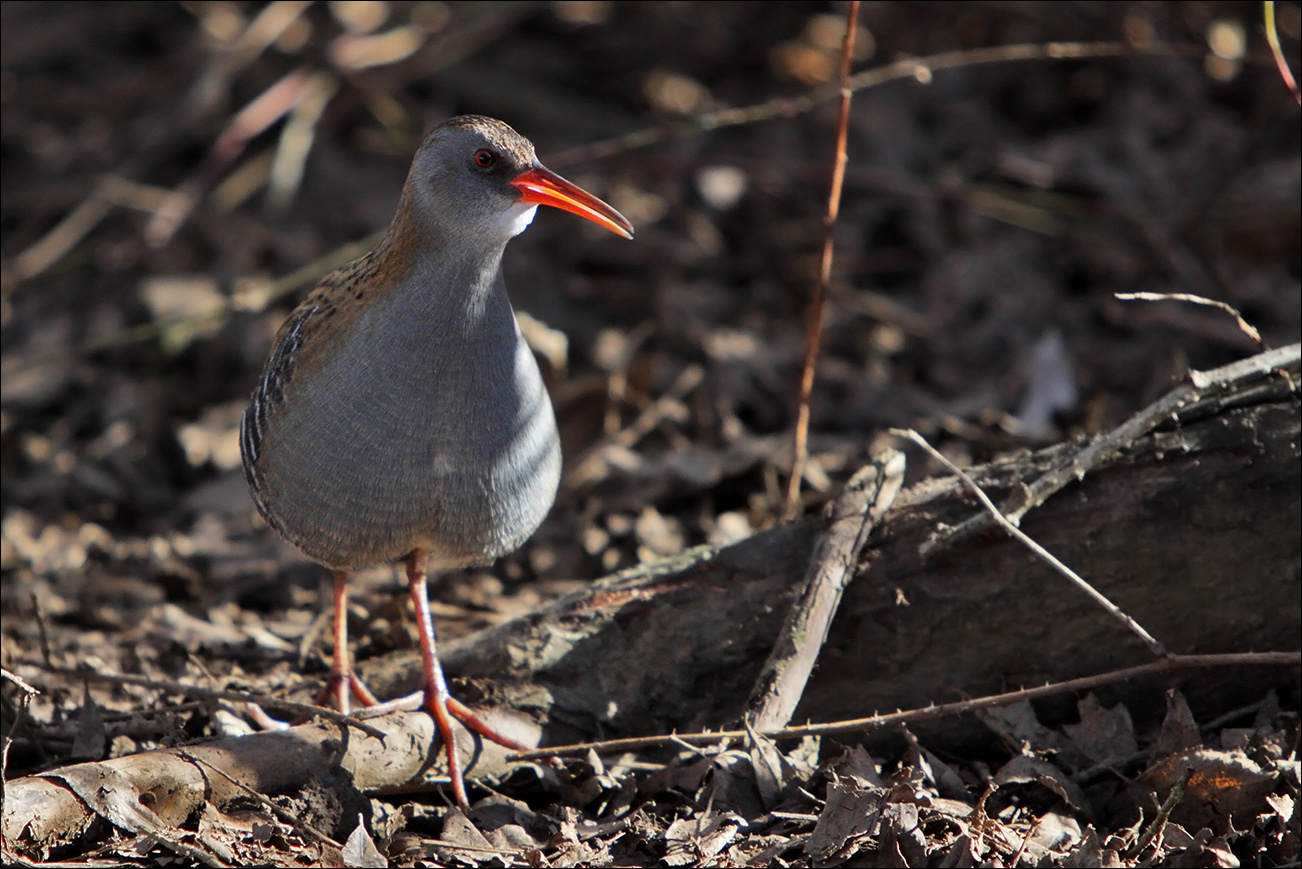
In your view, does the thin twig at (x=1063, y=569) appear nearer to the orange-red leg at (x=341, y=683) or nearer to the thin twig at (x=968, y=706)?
the thin twig at (x=968, y=706)

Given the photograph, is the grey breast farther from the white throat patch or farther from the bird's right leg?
the bird's right leg

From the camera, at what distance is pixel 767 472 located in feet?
16.0

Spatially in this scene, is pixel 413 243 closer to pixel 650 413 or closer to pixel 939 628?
pixel 939 628

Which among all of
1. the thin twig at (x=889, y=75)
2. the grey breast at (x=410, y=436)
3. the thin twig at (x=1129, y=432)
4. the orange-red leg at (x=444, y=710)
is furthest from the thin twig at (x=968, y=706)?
the thin twig at (x=889, y=75)

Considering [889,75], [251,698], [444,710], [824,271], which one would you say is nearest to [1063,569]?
[824,271]

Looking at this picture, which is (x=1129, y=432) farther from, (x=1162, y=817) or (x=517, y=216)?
(x=517, y=216)

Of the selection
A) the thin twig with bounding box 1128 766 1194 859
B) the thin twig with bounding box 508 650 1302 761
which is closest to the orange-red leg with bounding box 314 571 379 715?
the thin twig with bounding box 508 650 1302 761

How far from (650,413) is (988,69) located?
3.03 m

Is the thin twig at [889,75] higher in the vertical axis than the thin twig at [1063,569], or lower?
higher

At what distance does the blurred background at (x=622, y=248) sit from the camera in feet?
16.1

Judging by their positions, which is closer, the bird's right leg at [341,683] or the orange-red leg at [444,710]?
the orange-red leg at [444,710]

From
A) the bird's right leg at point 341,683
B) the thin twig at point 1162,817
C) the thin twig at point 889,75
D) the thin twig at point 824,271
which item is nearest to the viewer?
the thin twig at point 1162,817

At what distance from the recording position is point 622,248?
6.53 metres

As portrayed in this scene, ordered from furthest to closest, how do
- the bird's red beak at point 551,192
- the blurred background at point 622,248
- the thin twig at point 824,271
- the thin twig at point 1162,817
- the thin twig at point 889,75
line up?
the blurred background at point 622,248 < the thin twig at point 889,75 < the thin twig at point 824,271 < the bird's red beak at point 551,192 < the thin twig at point 1162,817
